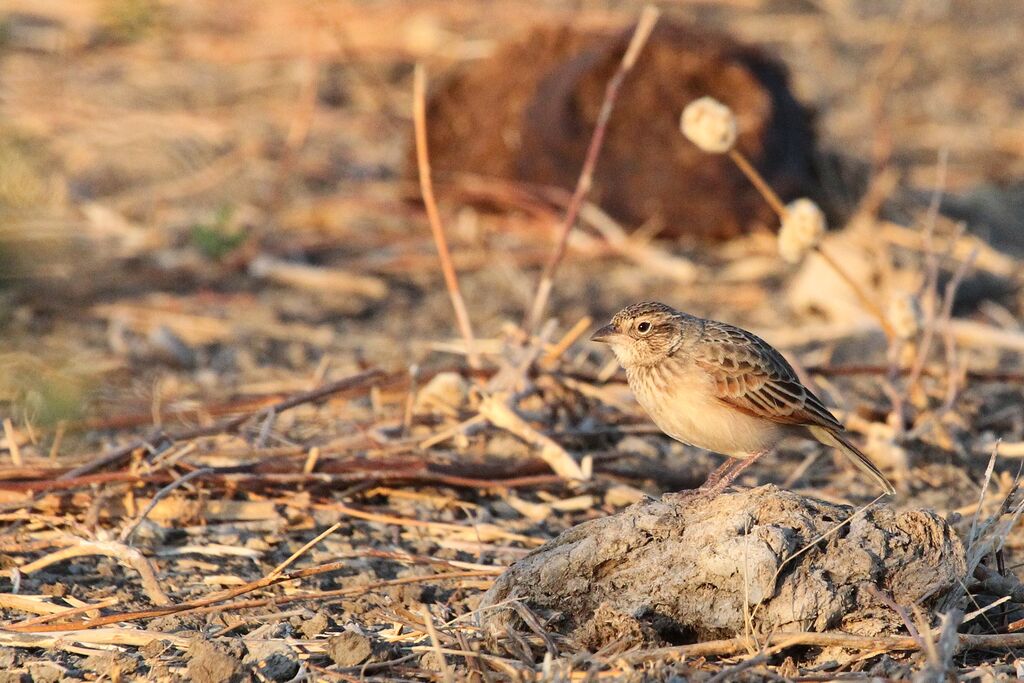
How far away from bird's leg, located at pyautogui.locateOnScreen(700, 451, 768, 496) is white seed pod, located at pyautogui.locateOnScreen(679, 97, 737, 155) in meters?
1.17

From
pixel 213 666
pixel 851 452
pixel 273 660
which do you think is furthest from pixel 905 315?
pixel 213 666

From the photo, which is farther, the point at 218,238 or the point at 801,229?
the point at 218,238

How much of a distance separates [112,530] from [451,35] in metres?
7.34

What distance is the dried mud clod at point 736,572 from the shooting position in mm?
3541

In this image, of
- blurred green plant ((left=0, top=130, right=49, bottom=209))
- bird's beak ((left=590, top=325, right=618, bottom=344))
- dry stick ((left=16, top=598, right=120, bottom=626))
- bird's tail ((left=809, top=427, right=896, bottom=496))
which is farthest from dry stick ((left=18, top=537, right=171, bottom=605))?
bird's tail ((left=809, top=427, right=896, bottom=496))

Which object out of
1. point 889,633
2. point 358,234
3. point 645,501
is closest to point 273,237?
point 358,234

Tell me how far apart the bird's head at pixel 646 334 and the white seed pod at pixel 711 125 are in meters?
0.70

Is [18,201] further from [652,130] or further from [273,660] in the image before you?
[652,130]

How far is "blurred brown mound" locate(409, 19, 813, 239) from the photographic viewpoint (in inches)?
339

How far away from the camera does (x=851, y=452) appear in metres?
4.38

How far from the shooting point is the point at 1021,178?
984 cm

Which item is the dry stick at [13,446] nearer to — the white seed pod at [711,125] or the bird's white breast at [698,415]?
the bird's white breast at [698,415]

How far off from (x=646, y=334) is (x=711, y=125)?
860 millimetres

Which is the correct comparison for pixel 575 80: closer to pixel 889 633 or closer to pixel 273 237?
pixel 273 237
